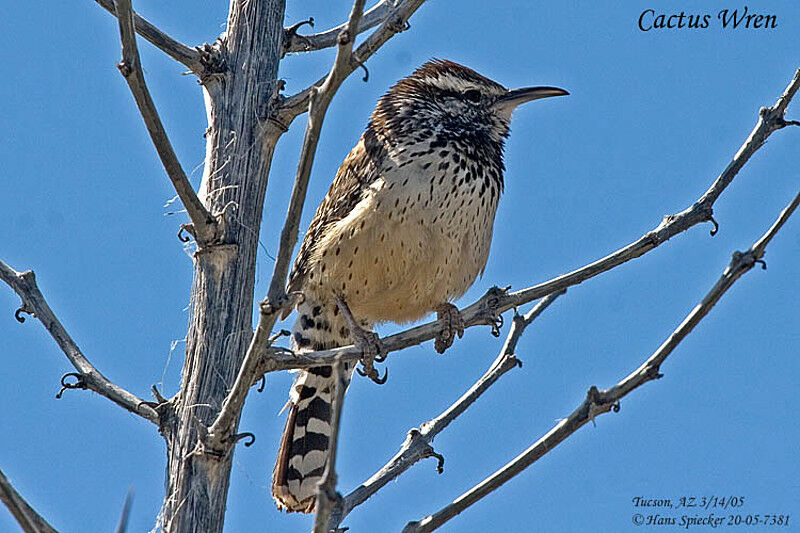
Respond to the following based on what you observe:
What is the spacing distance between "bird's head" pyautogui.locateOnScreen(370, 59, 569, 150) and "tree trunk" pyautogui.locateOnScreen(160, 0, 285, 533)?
1005mm

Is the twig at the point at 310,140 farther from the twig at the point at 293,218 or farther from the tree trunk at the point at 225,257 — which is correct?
the tree trunk at the point at 225,257

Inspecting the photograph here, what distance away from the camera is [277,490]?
4117 mm

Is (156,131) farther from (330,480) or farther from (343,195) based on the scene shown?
(343,195)

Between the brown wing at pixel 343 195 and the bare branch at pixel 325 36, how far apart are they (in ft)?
1.82

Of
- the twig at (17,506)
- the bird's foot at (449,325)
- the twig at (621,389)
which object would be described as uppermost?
the bird's foot at (449,325)

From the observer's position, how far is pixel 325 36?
12.4 ft

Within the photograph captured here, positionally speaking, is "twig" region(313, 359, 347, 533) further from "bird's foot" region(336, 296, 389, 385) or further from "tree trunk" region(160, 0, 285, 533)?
"bird's foot" region(336, 296, 389, 385)

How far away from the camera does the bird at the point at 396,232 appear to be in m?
4.00

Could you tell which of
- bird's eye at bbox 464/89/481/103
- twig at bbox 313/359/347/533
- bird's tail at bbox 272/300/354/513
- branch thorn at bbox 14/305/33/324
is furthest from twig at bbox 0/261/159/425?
bird's eye at bbox 464/89/481/103

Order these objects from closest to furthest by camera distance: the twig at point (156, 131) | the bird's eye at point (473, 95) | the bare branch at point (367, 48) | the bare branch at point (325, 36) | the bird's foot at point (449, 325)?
1. the twig at point (156, 131)
2. the bare branch at point (367, 48)
3. the bare branch at point (325, 36)
4. the bird's foot at point (449, 325)
5. the bird's eye at point (473, 95)

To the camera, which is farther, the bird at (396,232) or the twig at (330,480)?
the bird at (396,232)

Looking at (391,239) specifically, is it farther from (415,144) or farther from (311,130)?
(311,130)

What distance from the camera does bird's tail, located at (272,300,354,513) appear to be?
4.11 meters

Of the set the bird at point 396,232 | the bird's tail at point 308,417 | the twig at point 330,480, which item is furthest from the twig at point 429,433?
the twig at point 330,480
